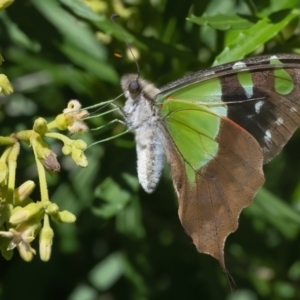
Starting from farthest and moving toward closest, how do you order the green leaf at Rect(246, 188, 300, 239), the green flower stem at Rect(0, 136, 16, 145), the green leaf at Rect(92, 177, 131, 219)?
A: the green leaf at Rect(246, 188, 300, 239) < the green leaf at Rect(92, 177, 131, 219) < the green flower stem at Rect(0, 136, 16, 145)

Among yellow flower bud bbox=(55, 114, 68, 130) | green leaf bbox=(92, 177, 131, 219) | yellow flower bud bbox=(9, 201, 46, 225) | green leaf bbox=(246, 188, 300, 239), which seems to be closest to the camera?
yellow flower bud bbox=(9, 201, 46, 225)

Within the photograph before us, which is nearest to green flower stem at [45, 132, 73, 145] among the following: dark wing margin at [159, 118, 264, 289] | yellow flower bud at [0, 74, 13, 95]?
yellow flower bud at [0, 74, 13, 95]

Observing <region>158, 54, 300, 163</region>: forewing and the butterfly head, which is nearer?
<region>158, 54, 300, 163</region>: forewing

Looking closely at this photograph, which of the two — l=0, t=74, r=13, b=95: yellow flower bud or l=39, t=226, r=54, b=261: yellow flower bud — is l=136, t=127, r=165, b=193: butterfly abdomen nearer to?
l=39, t=226, r=54, b=261: yellow flower bud

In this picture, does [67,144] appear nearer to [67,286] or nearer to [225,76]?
[225,76]

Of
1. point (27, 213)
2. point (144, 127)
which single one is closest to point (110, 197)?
point (144, 127)

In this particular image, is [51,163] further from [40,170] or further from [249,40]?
[249,40]

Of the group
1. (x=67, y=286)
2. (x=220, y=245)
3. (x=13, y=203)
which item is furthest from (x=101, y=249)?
(x=13, y=203)
